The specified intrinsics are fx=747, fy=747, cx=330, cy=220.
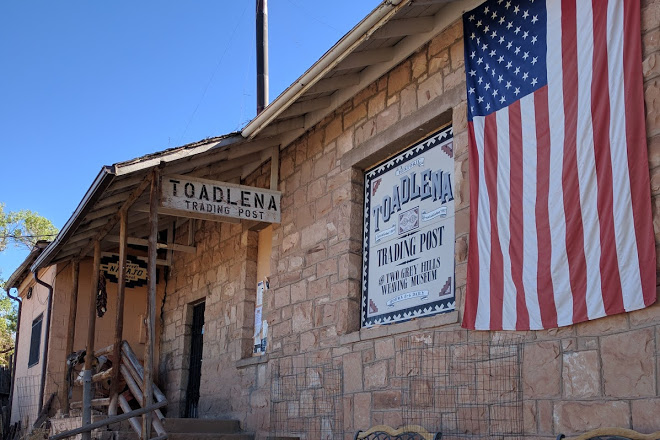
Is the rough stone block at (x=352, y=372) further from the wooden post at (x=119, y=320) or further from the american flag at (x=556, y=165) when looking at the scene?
the wooden post at (x=119, y=320)

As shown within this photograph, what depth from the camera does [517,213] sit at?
5.17 meters

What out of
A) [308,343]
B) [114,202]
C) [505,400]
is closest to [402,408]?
[505,400]

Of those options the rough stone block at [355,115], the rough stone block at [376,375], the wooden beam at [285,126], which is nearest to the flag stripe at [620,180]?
the rough stone block at [376,375]

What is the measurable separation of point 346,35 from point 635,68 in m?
2.45

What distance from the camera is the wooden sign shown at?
25.2 ft

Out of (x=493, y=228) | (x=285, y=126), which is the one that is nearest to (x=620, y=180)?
(x=493, y=228)

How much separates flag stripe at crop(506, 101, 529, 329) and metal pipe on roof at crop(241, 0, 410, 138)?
1211 mm

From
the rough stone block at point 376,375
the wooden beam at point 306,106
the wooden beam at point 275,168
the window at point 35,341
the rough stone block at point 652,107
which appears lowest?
the rough stone block at point 376,375

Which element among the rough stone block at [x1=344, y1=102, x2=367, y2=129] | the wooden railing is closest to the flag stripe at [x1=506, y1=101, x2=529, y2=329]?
the rough stone block at [x1=344, y1=102, x2=367, y2=129]

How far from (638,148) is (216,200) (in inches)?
184

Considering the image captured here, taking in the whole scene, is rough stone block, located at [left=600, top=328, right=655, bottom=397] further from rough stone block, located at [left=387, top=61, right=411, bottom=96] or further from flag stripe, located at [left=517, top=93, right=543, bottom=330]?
rough stone block, located at [left=387, top=61, right=411, bottom=96]

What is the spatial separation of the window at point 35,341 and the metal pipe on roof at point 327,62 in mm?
7007

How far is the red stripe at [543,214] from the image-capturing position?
475 centimetres

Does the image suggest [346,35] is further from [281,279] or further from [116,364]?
[116,364]
